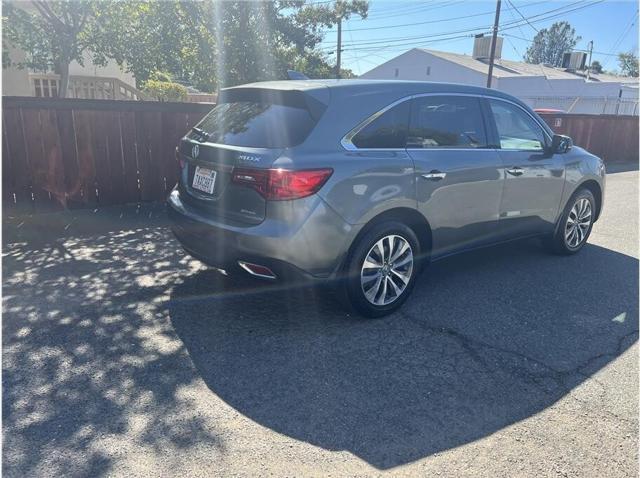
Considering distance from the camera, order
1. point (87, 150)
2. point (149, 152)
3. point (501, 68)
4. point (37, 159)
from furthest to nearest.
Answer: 1. point (501, 68)
2. point (149, 152)
3. point (87, 150)
4. point (37, 159)

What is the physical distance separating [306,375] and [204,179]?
169cm

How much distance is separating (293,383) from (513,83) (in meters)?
32.4

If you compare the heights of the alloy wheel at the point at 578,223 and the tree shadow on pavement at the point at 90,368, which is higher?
the alloy wheel at the point at 578,223

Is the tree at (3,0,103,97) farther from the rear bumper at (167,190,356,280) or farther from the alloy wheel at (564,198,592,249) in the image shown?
the alloy wheel at (564,198,592,249)

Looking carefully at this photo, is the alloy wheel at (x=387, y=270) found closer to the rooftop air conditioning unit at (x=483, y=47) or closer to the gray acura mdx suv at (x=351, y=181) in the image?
the gray acura mdx suv at (x=351, y=181)

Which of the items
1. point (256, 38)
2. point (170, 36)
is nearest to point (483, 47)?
point (256, 38)

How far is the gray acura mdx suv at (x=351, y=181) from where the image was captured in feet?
11.2

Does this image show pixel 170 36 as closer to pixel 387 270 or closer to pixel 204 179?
pixel 204 179

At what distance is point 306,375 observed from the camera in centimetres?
321

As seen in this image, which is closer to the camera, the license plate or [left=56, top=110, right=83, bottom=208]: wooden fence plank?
the license plate

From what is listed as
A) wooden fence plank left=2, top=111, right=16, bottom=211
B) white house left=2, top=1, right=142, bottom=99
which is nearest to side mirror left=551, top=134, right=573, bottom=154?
wooden fence plank left=2, top=111, right=16, bottom=211

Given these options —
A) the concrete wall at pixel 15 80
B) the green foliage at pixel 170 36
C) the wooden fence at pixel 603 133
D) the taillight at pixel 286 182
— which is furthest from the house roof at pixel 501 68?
the taillight at pixel 286 182

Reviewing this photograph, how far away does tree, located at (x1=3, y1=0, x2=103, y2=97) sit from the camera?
8555mm

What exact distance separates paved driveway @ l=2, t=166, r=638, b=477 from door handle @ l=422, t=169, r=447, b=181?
1094mm
